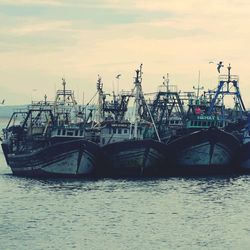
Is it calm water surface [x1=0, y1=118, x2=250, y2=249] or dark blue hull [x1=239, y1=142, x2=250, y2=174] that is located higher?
dark blue hull [x1=239, y1=142, x2=250, y2=174]

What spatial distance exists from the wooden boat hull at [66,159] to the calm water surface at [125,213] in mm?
2014

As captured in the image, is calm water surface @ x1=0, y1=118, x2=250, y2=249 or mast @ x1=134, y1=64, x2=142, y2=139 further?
mast @ x1=134, y1=64, x2=142, y2=139

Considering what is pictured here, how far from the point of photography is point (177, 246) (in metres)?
58.3

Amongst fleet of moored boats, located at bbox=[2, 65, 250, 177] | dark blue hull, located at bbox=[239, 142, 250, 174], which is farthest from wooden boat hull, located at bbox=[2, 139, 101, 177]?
dark blue hull, located at bbox=[239, 142, 250, 174]

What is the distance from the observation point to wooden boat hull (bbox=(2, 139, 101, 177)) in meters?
93.9

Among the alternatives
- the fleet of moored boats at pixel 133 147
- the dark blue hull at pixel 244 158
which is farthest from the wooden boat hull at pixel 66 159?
the dark blue hull at pixel 244 158

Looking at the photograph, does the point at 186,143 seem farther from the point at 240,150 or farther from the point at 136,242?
the point at 136,242

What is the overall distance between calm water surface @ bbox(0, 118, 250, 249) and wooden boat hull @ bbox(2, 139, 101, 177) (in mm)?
2014

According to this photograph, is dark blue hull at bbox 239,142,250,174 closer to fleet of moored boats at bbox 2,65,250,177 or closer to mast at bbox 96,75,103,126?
fleet of moored boats at bbox 2,65,250,177

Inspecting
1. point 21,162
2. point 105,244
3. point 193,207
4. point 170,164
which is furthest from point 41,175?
point 105,244

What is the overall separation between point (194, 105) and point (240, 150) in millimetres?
17172

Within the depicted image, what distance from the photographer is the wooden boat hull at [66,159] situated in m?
93.9

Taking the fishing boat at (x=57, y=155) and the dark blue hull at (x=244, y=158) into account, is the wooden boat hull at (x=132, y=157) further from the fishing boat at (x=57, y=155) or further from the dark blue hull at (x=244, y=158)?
the dark blue hull at (x=244, y=158)

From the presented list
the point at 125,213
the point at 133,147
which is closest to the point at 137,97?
the point at 133,147
